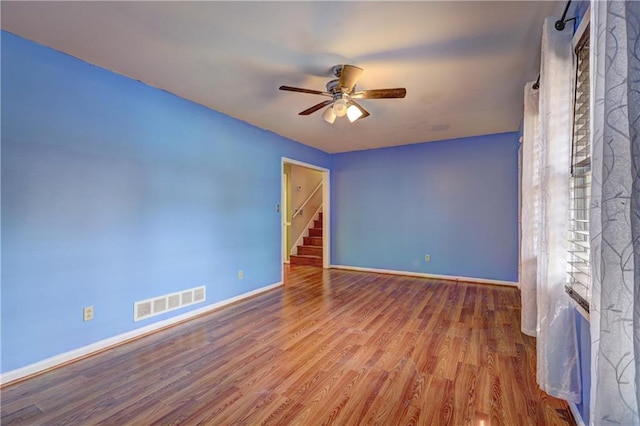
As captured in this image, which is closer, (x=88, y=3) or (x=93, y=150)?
(x=88, y=3)

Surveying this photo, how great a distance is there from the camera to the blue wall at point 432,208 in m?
4.71

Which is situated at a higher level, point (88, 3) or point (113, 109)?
point (88, 3)

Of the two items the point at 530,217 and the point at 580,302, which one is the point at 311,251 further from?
the point at 580,302

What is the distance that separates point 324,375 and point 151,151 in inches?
101

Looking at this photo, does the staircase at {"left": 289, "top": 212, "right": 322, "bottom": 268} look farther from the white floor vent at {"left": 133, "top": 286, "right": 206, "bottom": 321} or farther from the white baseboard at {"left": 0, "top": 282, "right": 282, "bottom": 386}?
the white floor vent at {"left": 133, "top": 286, "right": 206, "bottom": 321}

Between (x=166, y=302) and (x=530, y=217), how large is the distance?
3.56 meters

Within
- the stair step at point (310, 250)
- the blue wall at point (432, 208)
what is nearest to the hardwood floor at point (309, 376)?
the blue wall at point (432, 208)

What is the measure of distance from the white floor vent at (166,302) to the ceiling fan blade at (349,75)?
8.72ft

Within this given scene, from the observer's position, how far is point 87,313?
247cm

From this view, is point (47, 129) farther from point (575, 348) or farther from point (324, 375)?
point (575, 348)

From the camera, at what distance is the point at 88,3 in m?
1.79

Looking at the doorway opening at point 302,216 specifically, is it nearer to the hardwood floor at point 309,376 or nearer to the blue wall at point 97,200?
the blue wall at point 97,200

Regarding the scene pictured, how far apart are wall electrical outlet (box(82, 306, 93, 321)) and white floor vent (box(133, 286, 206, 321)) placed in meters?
0.35

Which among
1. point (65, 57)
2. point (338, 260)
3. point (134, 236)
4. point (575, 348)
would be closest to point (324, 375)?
point (575, 348)
